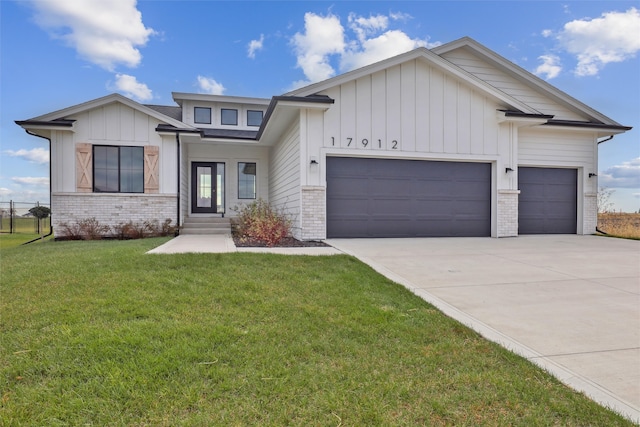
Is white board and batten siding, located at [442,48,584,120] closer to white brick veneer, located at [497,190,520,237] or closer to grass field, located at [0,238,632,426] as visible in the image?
white brick veneer, located at [497,190,520,237]

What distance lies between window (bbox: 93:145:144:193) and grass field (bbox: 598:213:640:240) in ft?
54.9

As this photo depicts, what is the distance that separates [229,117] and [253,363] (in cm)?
1502

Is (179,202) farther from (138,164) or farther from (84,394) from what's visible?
(84,394)

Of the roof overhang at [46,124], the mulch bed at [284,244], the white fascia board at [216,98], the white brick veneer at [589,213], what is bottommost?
the mulch bed at [284,244]

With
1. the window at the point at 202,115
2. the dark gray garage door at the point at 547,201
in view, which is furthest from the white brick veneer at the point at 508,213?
the window at the point at 202,115

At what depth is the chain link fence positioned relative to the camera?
15.5 m

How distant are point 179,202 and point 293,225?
4.35 m

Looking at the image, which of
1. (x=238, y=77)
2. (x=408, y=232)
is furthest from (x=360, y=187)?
(x=238, y=77)

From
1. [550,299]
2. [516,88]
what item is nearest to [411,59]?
[516,88]

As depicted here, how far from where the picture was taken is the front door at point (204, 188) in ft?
47.7

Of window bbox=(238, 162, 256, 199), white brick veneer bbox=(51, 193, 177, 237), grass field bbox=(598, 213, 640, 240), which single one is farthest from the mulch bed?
grass field bbox=(598, 213, 640, 240)

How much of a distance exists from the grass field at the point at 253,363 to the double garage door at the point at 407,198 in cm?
567

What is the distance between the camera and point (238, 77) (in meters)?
16.7

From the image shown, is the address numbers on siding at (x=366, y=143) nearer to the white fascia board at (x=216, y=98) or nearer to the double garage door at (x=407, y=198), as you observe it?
the double garage door at (x=407, y=198)
